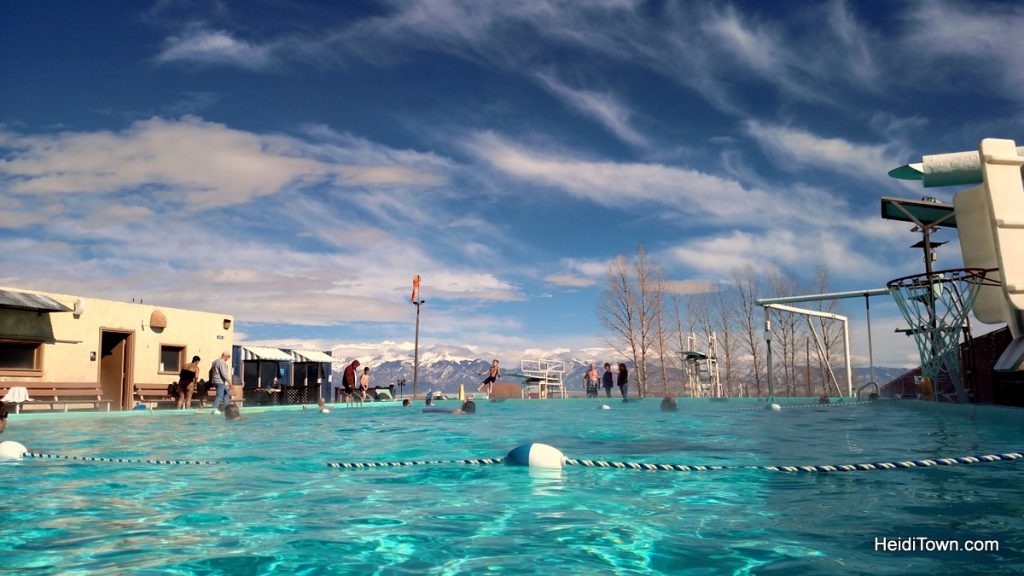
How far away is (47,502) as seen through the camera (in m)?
5.32

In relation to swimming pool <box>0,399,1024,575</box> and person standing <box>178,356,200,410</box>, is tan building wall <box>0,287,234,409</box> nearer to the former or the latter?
person standing <box>178,356,200,410</box>

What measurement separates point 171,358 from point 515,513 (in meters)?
23.9

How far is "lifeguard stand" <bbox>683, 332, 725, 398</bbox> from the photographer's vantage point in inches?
1176

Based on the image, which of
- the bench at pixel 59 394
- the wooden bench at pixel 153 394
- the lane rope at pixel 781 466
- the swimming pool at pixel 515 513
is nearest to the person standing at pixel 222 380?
the bench at pixel 59 394

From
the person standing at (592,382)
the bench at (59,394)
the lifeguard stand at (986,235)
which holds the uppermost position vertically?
the lifeguard stand at (986,235)

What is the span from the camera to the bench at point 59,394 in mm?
19297

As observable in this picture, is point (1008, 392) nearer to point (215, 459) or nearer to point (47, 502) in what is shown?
point (215, 459)

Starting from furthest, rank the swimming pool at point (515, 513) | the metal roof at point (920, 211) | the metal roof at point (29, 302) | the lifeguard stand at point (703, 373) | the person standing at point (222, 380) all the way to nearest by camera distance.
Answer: the lifeguard stand at point (703, 373), the metal roof at point (29, 302), the person standing at point (222, 380), the metal roof at point (920, 211), the swimming pool at point (515, 513)

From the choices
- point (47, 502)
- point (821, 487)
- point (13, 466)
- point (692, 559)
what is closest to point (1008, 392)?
point (821, 487)

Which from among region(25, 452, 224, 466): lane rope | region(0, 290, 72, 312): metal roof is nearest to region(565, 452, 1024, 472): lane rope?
region(25, 452, 224, 466): lane rope

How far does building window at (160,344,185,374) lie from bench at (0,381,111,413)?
129 inches

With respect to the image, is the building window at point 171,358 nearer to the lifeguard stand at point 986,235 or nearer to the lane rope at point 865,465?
the lane rope at point 865,465

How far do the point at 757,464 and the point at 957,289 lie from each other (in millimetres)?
7776

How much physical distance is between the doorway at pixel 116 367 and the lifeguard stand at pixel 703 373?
21.0 m
